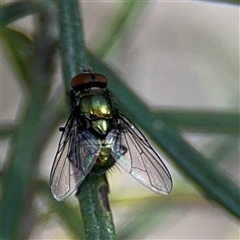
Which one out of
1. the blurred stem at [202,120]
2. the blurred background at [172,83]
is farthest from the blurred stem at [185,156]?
the blurred background at [172,83]

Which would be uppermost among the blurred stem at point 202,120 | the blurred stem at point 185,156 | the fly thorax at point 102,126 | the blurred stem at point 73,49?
the blurred stem at point 73,49

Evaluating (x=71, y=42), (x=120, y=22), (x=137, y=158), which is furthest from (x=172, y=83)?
(x=71, y=42)

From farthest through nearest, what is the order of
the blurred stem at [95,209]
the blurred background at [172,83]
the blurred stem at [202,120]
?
the blurred background at [172,83] → the blurred stem at [202,120] → the blurred stem at [95,209]

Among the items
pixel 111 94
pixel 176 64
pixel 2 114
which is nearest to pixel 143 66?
pixel 176 64

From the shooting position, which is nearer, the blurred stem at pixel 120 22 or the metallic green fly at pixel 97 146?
the metallic green fly at pixel 97 146

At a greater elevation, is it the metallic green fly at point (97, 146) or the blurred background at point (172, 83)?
the metallic green fly at point (97, 146)

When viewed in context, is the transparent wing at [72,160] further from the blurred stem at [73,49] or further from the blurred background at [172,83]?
the blurred background at [172,83]

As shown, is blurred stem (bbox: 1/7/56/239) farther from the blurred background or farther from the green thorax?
the blurred background

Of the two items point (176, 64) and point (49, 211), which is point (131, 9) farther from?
point (176, 64)
